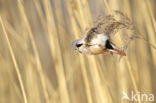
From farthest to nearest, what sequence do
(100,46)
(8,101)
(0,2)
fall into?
(8,101) → (0,2) → (100,46)

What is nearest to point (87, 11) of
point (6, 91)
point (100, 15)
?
point (100, 15)

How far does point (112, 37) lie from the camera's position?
50 centimetres

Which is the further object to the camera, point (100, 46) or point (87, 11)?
point (87, 11)

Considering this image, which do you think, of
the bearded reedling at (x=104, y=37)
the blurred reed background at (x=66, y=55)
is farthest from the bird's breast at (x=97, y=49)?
the blurred reed background at (x=66, y=55)

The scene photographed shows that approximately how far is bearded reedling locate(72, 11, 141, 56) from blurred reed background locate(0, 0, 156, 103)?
67 mm

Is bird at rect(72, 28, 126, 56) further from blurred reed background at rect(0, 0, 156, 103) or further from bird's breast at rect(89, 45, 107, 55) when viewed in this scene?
blurred reed background at rect(0, 0, 156, 103)

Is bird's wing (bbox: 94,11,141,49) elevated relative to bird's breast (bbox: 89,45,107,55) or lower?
elevated

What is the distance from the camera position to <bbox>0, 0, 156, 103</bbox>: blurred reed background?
2.16ft

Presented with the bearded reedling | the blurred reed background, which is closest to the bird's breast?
the bearded reedling

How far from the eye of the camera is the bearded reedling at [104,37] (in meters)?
0.43

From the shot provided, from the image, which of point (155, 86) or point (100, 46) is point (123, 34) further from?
point (155, 86)

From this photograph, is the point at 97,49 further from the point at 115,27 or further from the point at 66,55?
the point at 66,55

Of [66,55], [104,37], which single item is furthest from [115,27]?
[66,55]

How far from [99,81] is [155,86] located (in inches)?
38.2
